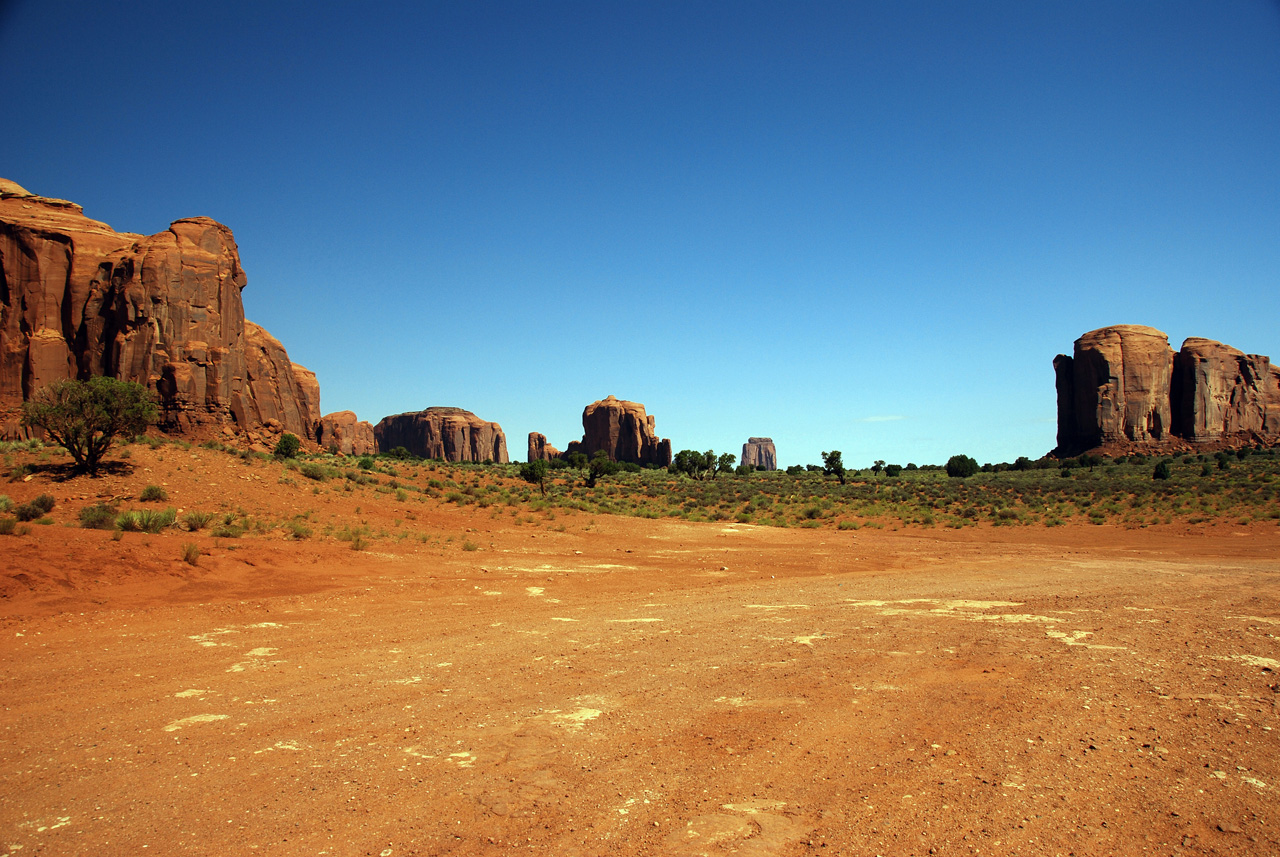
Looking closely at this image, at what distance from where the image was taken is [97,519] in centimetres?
1603

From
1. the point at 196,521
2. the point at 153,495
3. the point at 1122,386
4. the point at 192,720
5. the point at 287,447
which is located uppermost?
the point at 1122,386

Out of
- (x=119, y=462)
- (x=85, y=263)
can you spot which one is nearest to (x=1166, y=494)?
(x=119, y=462)

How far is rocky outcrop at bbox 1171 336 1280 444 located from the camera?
79.0 meters

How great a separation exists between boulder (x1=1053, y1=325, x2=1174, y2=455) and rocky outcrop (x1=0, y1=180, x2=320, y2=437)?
91.7 metres

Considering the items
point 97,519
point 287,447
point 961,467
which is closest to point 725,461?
point 961,467

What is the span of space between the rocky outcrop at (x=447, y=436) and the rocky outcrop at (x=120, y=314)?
105763mm

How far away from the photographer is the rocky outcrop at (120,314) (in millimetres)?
40219

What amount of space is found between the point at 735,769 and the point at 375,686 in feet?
12.7

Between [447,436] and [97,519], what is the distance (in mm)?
142935

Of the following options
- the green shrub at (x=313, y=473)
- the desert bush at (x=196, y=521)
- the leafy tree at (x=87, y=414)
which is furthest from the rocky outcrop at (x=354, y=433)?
the desert bush at (x=196, y=521)

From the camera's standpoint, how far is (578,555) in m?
19.1

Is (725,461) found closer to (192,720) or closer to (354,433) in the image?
(192,720)

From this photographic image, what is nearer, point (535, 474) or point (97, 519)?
point (97, 519)

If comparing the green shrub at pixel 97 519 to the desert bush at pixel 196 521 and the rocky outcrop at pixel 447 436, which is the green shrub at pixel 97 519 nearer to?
the desert bush at pixel 196 521
